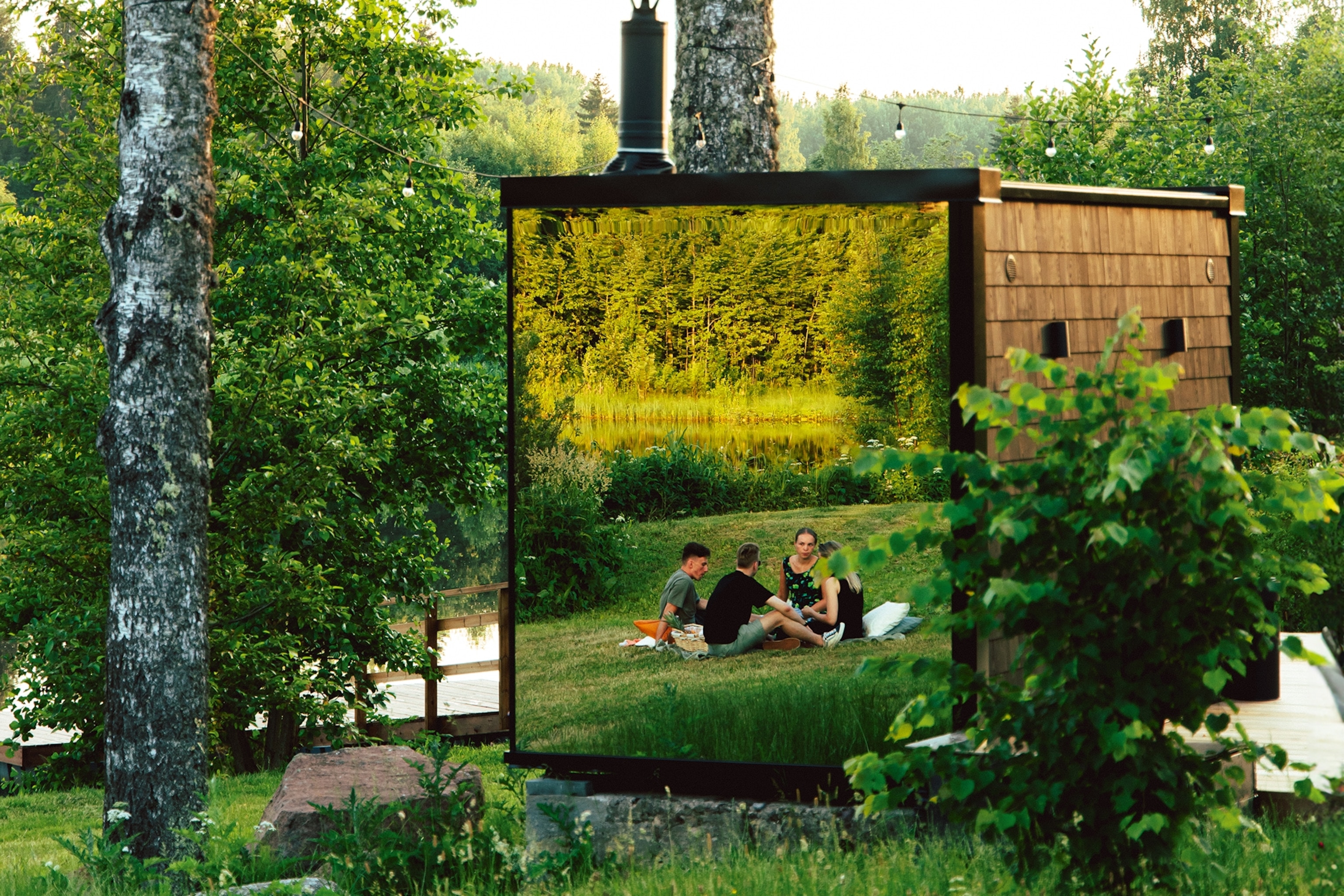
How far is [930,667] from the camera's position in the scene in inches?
142

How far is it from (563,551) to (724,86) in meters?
4.83

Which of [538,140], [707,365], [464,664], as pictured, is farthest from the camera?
[538,140]

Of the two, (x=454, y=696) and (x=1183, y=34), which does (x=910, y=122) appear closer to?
(x=1183, y=34)

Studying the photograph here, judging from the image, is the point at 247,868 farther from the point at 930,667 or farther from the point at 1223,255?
the point at 1223,255

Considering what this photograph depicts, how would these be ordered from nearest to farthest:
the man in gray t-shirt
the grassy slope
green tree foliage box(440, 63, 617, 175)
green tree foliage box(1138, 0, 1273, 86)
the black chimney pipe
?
the grassy slope → the man in gray t-shirt → the black chimney pipe → green tree foliage box(1138, 0, 1273, 86) → green tree foliage box(440, 63, 617, 175)

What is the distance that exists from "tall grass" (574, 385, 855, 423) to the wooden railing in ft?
19.6

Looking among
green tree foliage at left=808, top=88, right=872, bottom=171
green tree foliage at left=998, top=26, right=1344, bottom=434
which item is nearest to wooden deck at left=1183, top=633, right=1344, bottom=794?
green tree foliage at left=998, top=26, right=1344, bottom=434

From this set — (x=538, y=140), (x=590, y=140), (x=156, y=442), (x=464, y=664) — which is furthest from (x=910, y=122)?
(x=156, y=442)

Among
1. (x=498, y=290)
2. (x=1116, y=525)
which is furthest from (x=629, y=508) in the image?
(x=498, y=290)

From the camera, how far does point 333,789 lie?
6.59 metres

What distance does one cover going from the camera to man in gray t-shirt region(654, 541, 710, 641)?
20.0 ft

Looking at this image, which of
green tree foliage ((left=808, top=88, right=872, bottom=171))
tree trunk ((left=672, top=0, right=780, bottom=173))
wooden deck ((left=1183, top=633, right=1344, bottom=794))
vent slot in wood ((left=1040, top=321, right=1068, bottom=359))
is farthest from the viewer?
green tree foliage ((left=808, top=88, right=872, bottom=171))

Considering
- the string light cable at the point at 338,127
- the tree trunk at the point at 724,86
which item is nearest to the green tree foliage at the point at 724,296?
the tree trunk at the point at 724,86

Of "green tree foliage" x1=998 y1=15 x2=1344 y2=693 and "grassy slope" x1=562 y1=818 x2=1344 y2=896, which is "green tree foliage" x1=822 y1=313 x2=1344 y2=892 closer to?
"grassy slope" x1=562 y1=818 x2=1344 y2=896
